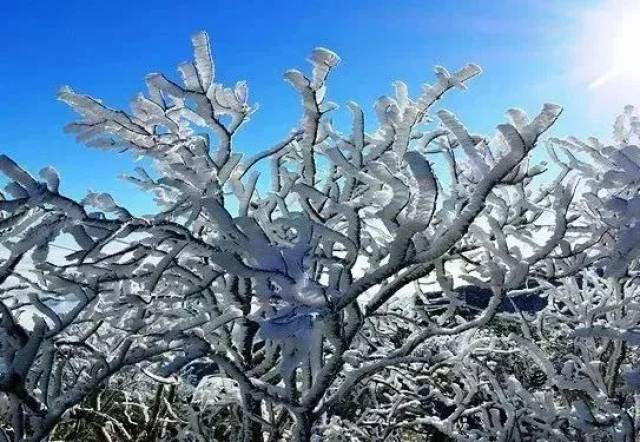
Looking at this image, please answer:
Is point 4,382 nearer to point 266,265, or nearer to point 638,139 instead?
point 266,265

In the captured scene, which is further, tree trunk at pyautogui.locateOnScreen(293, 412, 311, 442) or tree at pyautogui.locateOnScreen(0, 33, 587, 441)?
tree trunk at pyautogui.locateOnScreen(293, 412, 311, 442)

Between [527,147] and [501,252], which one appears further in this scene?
[501,252]

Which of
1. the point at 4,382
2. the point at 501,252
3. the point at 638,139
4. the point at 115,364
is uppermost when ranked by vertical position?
the point at 638,139

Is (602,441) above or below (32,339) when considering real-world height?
above

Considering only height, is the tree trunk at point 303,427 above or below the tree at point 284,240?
below

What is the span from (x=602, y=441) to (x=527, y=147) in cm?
386

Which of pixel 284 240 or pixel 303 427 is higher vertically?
pixel 284 240

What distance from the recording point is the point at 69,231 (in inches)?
87.4

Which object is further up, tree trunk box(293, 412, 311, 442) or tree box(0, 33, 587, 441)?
tree box(0, 33, 587, 441)

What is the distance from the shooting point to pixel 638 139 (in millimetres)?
3115

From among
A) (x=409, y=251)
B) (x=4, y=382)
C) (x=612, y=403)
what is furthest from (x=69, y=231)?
(x=612, y=403)

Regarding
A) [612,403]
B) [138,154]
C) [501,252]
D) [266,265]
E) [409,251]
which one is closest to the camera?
[266,265]

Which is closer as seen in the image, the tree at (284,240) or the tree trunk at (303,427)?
the tree at (284,240)

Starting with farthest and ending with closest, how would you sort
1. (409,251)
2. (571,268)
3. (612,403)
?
1. (612,403)
2. (571,268)
3. (409,251)
